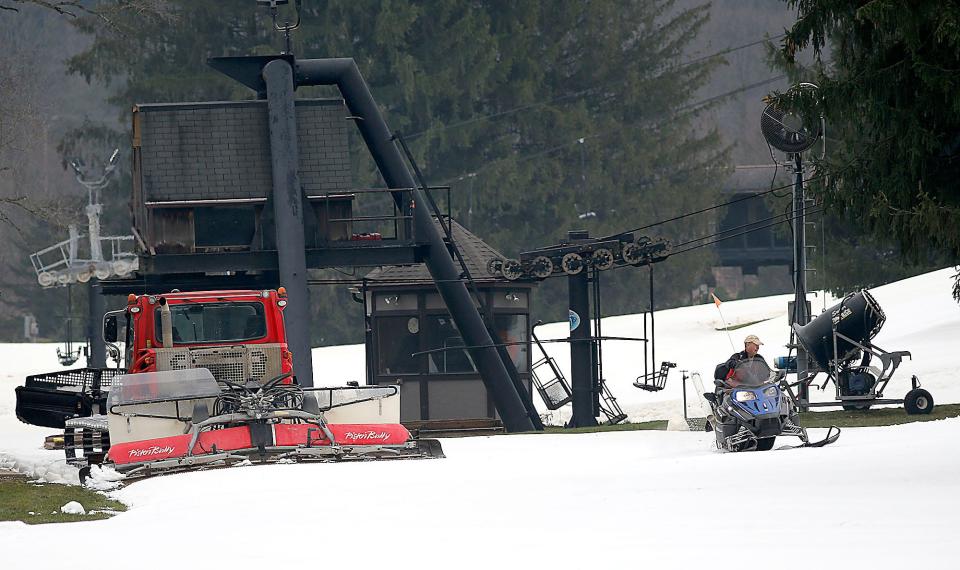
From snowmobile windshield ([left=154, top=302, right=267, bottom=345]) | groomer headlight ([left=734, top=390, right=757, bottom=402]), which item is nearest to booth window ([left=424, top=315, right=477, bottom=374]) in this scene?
snowmobile windshield ([left=154, top=302, right=267, bottom=345])

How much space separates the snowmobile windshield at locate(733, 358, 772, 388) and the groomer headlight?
0.26m

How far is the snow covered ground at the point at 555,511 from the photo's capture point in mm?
10922

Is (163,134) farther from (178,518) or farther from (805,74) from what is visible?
(805,74)

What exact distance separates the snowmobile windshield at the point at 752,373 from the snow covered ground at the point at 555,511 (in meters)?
1.17

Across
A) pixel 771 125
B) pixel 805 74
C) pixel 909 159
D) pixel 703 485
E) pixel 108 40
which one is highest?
pixel 108 40

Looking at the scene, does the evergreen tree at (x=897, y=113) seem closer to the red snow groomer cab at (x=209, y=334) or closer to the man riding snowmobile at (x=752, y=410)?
the man riding snowmobile at (x=752, y=410)

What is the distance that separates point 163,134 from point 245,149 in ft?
5.10

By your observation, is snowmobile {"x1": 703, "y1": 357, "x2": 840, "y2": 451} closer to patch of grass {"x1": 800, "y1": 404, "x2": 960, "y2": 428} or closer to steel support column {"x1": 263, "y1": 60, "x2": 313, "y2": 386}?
patch of grass {"x1": 800, "y1": 404, "x2": 960, "y2": 428}

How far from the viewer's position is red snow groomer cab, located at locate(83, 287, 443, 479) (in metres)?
18.1

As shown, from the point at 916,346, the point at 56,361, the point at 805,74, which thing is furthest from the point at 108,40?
the point at 916,346

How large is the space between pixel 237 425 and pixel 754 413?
6.35 metres

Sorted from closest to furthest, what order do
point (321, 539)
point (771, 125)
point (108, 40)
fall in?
point (321, 539)
point (771, 125)
point (108, 40)

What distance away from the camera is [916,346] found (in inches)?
1553

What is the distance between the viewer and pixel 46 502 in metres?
15.9
